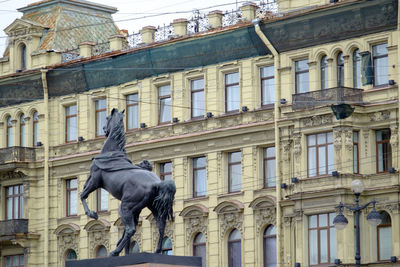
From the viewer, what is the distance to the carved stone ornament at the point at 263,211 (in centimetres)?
5266

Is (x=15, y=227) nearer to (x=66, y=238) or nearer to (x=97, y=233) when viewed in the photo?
(x=66, y=238)

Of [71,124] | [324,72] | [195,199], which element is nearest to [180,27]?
[195,199]

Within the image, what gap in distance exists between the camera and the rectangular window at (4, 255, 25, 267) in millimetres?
60938

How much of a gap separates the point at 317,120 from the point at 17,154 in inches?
596

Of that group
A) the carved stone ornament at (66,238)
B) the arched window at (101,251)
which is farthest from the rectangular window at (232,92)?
the carved stone ornament at (66,238)

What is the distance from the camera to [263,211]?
52.9 metres

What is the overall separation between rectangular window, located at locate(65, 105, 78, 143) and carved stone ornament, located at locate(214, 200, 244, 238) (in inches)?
342

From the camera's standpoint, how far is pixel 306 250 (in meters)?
50.8

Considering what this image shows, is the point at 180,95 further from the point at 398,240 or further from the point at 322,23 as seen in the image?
the point at 398,240

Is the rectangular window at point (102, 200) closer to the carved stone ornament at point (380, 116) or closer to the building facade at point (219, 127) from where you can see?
the building facade at point (219, 127)

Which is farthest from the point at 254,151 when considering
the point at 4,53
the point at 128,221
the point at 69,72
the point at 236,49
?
the point at 128,221

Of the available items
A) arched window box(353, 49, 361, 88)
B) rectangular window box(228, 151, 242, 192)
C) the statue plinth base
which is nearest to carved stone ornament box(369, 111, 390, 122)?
arched window box(353, 49, 361, 88)

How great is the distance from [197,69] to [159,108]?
2467 millimetres

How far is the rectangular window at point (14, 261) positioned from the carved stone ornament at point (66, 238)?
1917mm
